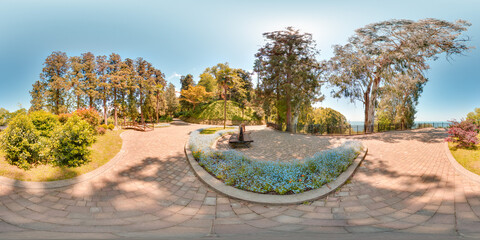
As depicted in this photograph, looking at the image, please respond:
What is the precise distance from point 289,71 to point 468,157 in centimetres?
1161

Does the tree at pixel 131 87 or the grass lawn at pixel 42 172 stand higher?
the tree at pixel 131 87

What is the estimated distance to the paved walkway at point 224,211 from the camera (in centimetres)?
270

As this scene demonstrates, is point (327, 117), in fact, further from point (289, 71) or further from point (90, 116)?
point (90, 116)

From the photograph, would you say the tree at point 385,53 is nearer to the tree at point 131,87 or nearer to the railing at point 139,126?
the railing at point 139,126

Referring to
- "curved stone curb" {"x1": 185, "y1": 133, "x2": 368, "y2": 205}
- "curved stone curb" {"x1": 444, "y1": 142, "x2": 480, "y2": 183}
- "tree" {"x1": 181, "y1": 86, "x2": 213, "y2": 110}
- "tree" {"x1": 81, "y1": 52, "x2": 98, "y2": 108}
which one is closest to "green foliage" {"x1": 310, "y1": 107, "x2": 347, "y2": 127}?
"curved stone curb" {"x1": 444, "y1": 142, "x2": 480, "y2": 183}

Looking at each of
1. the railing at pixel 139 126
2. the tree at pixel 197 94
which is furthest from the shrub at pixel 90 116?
the tree at pixel 197 94

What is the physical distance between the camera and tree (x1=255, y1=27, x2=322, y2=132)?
51.2 ft

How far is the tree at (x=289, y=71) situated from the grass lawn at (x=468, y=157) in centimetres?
971

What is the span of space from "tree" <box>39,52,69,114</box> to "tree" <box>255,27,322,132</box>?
881 inches

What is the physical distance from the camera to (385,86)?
16719 millimetres

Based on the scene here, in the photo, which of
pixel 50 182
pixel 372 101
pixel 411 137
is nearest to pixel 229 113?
pixel 372 101

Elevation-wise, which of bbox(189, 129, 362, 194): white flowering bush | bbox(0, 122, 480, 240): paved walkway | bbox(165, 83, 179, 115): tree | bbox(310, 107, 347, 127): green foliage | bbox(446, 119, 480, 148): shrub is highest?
bbox(165, 83, 179, 115): tree

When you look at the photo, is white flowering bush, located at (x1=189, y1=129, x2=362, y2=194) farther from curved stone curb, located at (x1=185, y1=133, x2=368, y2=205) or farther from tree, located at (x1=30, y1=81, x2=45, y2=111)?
tree, located at (x1=30, y1=81, x2=45, y2=111)

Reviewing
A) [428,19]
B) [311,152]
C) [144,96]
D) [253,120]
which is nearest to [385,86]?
[428,19]
